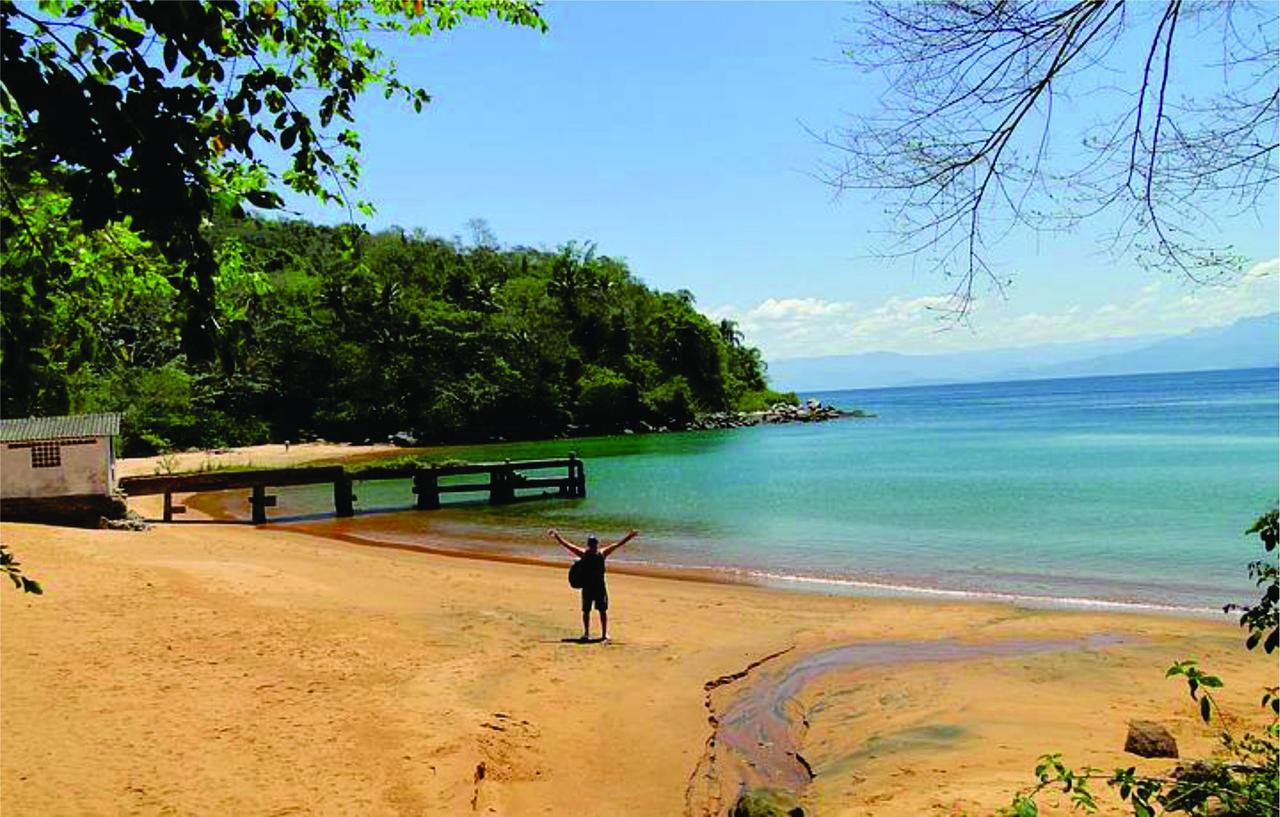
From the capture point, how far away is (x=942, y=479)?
34.3 meters

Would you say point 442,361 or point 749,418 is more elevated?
point 442,361

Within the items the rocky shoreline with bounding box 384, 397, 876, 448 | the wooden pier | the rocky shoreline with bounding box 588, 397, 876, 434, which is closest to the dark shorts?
the wooden pier

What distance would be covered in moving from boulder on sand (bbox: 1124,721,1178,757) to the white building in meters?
20.0

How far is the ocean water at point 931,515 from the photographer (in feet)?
55.9

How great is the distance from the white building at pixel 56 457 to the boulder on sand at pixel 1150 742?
2001cm

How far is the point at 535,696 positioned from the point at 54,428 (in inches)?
616

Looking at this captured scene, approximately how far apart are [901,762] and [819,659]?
3537mm

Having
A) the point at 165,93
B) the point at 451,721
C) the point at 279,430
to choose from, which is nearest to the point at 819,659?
the point at 451,721

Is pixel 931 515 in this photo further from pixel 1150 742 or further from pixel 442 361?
pixel 442 361

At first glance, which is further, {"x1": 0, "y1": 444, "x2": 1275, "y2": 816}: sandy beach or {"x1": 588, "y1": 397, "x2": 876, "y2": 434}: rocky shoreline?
{"x1": 588, "y1": 397, "x2": 876, "y2": 434}: rocky shoreline

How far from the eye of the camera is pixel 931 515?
81.9 feet

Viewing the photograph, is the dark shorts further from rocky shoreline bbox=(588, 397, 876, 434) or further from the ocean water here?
rocky shoreline bbox=(588, 397, 876, 434)

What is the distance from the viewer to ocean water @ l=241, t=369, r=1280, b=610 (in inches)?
671

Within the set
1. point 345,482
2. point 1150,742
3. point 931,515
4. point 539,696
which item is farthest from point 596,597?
point 345,482
